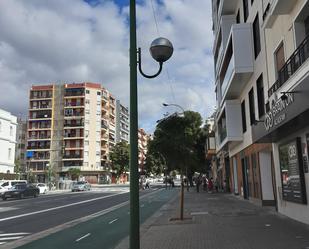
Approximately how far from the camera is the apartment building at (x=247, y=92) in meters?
21.0

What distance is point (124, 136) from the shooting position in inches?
5802

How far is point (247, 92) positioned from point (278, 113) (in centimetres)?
1218

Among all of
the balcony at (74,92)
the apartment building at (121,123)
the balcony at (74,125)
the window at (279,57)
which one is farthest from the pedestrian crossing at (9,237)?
the apartment building at (121,123)

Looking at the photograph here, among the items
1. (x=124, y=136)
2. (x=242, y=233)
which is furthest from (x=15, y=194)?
(x=124, y=136)

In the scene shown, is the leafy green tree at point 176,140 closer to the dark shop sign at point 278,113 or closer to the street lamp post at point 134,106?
the dark shop sign at point 278,113

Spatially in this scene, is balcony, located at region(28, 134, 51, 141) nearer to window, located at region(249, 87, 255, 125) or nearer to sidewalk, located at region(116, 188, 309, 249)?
window, located at region(249, 87, 255, 125)

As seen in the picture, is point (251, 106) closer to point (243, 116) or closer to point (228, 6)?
point (243, 116)

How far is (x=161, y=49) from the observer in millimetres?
6992

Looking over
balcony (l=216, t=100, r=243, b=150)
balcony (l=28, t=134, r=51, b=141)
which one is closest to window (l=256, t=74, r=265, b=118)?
balcony (l=216, t=100, r=243, b=150)

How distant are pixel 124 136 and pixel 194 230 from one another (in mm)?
134923

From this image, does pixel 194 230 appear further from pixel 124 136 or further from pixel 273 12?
pixel 124 136

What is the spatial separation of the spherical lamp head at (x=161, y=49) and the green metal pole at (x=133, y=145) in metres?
0.33

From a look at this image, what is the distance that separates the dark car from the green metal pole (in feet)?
124

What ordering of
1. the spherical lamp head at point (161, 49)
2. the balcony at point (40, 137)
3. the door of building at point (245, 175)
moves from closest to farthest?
1. the spherical lamp head at point (161, 49)
2. the door of building at point (245, 175)
3. the balcony at point (40, 137)
